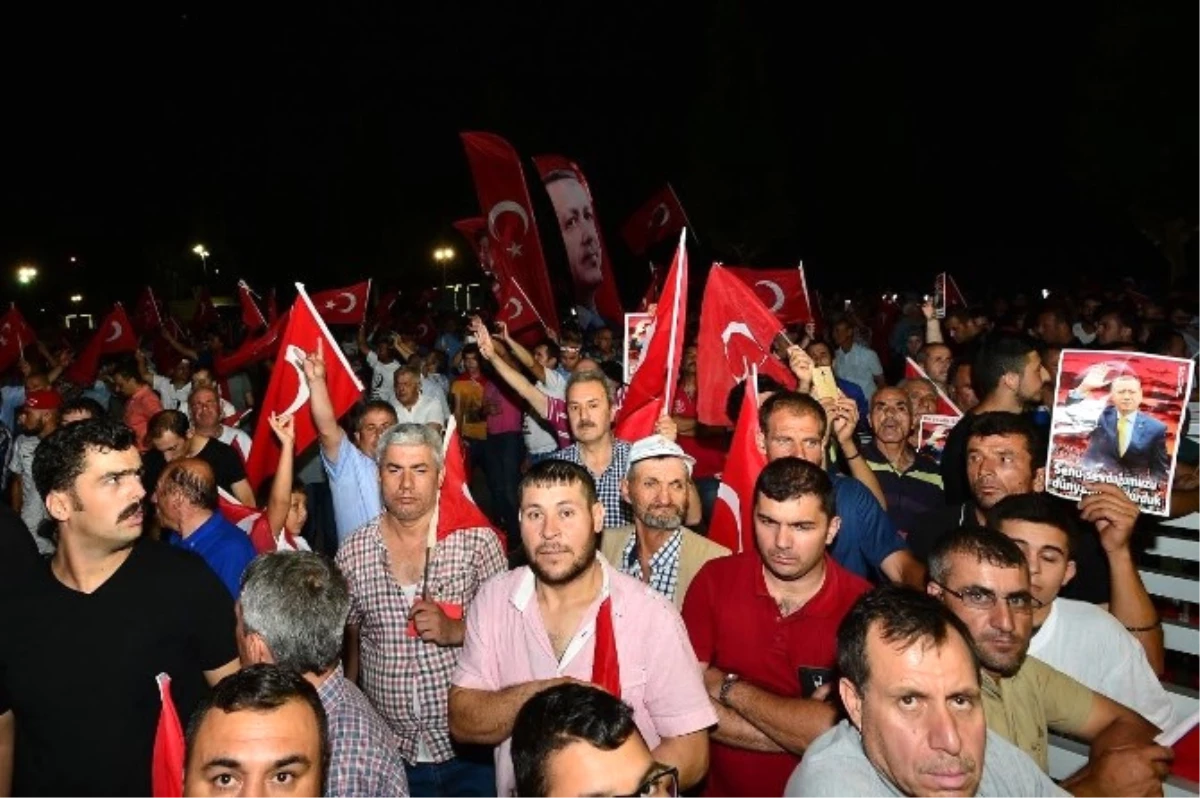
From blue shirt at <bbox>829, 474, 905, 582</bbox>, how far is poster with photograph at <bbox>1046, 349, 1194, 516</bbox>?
2.38 feet

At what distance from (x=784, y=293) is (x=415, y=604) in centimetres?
775

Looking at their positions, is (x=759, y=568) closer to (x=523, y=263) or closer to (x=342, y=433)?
(x=342, y=433)

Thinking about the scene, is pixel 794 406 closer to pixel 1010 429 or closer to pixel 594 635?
Result: pixel 1010 429

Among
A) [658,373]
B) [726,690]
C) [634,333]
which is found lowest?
[726,690]

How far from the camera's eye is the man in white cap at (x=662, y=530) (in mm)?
4637

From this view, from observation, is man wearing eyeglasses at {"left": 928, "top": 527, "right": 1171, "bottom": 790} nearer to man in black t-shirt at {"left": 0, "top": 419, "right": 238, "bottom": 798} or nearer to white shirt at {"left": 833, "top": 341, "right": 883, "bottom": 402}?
man in black t-shirt at {"left": 0, "top": 419, "right": 238, "bottom": 798}

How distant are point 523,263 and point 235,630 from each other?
331 inches

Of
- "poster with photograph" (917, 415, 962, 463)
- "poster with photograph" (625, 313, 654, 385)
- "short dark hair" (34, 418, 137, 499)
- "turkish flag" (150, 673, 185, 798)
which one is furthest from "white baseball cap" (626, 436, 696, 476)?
"poster with photograph" (625, 313, 654, 385)

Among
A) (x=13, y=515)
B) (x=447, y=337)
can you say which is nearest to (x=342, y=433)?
(x=13, y=515)

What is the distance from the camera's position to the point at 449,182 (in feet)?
243

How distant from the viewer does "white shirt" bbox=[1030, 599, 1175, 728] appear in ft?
11.7

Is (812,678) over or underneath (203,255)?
underneath

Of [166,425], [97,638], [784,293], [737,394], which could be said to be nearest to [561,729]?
[97,638]

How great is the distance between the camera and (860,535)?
479cm
